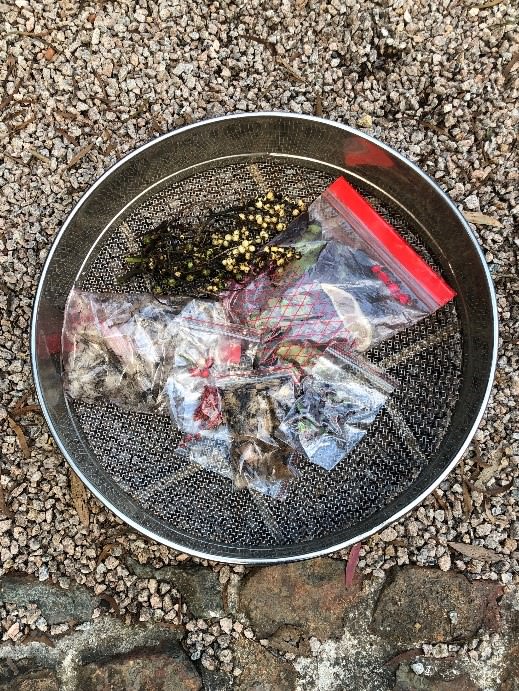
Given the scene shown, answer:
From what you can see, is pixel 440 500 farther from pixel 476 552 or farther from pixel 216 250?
pixel 216 250

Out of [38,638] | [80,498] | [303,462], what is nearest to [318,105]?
[303,462]

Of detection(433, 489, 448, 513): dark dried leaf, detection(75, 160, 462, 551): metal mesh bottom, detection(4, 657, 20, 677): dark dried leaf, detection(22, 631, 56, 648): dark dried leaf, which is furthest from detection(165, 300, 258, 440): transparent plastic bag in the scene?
detection(4, 657, 20, 677): dark dried leaf

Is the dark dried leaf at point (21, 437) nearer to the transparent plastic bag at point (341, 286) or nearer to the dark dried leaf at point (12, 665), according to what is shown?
the dark dried leaf at point (12, 665)

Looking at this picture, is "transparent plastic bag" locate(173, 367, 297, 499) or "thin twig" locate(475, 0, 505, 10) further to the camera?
"thin twig" locate(475, 0, 505, 10)

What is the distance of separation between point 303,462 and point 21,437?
2.79 feet

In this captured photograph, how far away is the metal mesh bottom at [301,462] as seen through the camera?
1948 millimetres

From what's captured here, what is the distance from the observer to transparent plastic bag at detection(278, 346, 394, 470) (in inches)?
75.9

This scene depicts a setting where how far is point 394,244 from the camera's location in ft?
6.28

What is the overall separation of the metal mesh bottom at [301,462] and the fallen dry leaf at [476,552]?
27cm

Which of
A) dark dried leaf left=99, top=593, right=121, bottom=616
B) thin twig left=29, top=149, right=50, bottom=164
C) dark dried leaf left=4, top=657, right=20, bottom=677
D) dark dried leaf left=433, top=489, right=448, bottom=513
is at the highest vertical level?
thin twig left=29, top=149, right=50, bottom=164

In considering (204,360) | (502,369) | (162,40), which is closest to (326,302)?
(204,360)

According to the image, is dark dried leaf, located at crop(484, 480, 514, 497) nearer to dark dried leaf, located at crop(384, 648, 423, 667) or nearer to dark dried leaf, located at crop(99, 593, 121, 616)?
dark dried leaf, located at crop(384, 648, 423, 667)

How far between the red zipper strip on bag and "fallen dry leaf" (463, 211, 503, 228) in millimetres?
223

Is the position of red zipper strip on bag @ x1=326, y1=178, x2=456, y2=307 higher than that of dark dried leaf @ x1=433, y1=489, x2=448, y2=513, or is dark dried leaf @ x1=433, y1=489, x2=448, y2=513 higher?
red zipper strip on bag @ x1=326, y1=178, x2=456, y2=307
